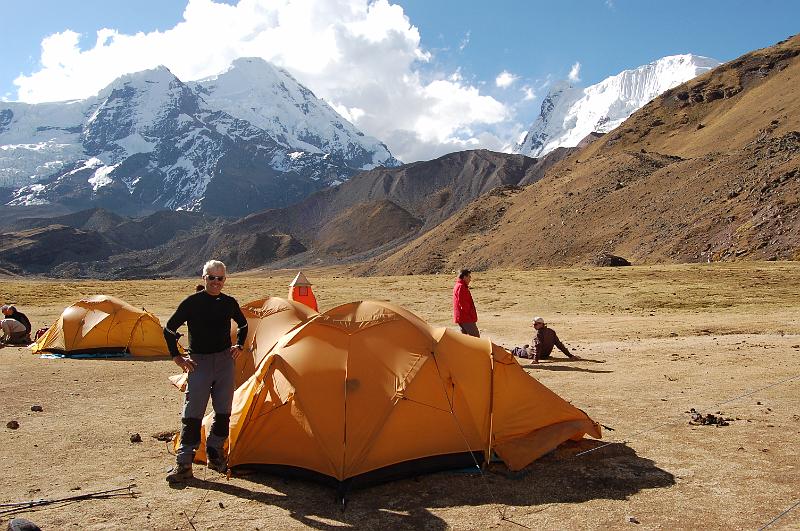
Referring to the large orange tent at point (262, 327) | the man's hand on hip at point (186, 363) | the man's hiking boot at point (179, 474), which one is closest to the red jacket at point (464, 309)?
the large orange tent at point (262, 327)

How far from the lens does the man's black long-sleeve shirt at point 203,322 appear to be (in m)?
7.37

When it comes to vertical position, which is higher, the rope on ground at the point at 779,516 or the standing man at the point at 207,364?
the standing man at the point at 207,364

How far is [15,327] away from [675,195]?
6172 centimetres

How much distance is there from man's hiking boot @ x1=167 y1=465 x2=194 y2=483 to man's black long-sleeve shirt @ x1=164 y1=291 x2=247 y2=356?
133 cm

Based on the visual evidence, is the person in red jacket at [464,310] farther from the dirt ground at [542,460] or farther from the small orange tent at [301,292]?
the small orange tent at [301,292]

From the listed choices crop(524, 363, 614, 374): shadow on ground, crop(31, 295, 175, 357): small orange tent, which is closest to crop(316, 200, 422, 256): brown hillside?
crop(31, 295, 175, 357): small orange tent

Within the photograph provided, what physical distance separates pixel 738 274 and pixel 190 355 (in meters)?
35.4

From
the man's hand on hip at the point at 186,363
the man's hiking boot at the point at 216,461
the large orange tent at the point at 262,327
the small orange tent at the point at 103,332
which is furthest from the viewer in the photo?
the small orange tent at the point at 103,332

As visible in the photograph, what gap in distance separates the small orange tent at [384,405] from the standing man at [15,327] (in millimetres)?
15629

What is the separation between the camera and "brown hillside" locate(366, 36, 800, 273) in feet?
171

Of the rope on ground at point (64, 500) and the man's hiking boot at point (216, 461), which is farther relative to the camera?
the man's hiking boot at point (216, 461)

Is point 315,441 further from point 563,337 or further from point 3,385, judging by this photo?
point 563,337

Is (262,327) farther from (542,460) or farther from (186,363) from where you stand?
(542,460)

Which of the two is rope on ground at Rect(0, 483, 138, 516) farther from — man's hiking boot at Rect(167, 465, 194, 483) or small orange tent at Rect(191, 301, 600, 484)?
small orange tent at Rect(191, 301, 600, 484)
